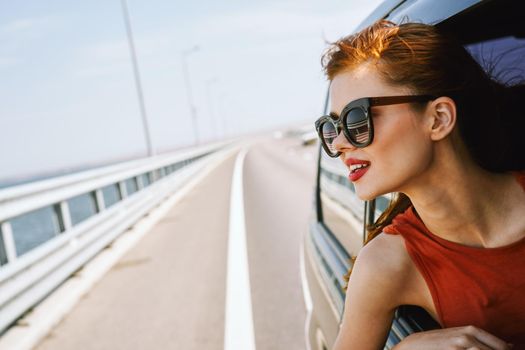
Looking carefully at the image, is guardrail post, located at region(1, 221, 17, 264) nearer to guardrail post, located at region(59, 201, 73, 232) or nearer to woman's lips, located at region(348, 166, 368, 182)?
guardrail post, located at region(59, 201, 73, 232)

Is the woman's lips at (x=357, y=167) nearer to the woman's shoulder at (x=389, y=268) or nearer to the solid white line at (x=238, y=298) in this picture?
the woman's shoulder at (x=389, y=268)

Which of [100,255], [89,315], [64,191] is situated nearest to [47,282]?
[89,315]

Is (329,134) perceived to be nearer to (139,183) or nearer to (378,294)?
(378,294)

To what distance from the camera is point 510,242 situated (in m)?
1.36

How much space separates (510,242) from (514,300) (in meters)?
0.17

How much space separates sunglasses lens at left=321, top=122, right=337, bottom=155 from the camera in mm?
1654

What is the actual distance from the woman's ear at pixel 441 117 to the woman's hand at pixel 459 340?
553 millimetres

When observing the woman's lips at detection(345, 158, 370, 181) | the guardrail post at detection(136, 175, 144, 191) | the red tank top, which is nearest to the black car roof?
the woman's lips at detection(345, 158, 370, 181)

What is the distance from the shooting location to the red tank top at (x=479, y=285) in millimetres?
1266

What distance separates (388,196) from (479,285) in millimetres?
672

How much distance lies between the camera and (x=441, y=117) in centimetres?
145

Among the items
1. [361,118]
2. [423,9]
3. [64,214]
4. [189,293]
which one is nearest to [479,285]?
[361,118]

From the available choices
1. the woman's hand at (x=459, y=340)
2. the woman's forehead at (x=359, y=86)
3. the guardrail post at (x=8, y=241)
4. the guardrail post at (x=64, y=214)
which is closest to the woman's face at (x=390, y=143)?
the woman's forehead at (x=359, y=86)

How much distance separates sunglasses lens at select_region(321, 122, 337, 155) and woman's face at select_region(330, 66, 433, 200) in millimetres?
164
